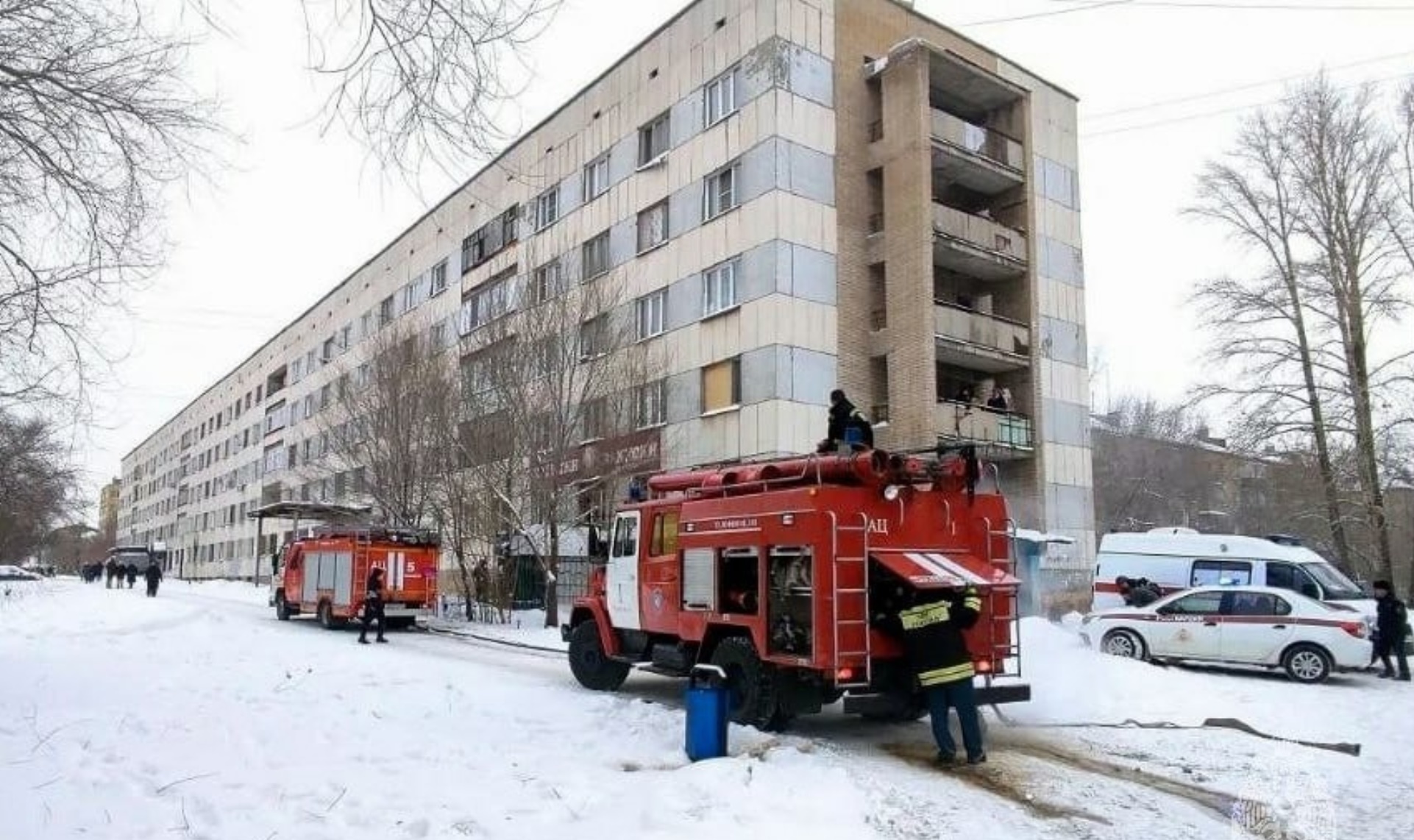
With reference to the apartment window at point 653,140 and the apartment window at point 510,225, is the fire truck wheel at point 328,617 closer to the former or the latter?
the apartment window at point 653,140

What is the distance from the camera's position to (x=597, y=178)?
108 feet

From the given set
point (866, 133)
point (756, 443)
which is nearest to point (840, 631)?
point (756, 443)

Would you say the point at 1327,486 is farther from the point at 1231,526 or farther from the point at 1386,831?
the point at 1231,526

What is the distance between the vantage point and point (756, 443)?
25.4m

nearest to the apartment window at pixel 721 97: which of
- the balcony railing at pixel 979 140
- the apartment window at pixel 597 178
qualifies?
the apartment window at pixel 597 178

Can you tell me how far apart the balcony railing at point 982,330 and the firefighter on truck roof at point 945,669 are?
18.2 m

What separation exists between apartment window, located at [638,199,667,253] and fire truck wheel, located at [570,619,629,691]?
1714 cm

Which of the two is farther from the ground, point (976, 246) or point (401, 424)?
point (976, 246)

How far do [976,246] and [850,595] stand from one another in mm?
20352

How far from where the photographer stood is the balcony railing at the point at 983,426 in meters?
26.5

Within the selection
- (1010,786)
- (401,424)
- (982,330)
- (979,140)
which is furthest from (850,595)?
(979,140)

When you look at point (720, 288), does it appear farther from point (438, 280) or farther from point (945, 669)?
point (438, 280)

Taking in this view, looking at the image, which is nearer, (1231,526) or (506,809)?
(506,809)

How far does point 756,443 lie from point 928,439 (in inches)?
171
